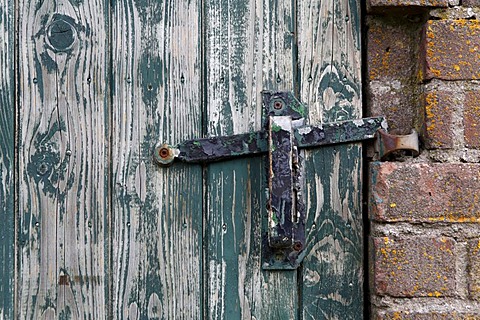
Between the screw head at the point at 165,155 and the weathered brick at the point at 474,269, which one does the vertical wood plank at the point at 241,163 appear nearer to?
the screw head at the point at 165,155

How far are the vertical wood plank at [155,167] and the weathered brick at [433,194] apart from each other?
422 millimetres

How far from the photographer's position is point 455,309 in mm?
1229

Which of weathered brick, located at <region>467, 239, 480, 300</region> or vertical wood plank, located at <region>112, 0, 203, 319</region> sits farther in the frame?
vertical wood plank, located at <region>112, 0, 203, 319</region>

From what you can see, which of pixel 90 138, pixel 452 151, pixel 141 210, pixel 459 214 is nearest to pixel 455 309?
pixel 459 214

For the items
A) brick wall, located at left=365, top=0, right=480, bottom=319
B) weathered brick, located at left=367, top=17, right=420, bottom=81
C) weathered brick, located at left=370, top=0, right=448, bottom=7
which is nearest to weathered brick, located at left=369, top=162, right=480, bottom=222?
brick wall, located at left=365, top=0, right=480, bottom=319

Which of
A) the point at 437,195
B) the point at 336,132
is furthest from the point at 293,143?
the point at 437,195

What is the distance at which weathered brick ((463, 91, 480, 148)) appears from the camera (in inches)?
49.1

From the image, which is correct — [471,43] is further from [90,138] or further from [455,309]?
[90,138]

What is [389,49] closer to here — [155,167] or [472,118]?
[472,118]

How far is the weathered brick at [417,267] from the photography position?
4.02 ft

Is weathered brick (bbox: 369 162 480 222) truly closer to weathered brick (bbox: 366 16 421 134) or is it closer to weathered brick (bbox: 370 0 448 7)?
weathered brick (bbox: 366 16 421 134)

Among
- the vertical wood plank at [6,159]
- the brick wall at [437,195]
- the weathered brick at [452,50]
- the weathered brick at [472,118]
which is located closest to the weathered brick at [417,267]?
the brick wall at [437,195]

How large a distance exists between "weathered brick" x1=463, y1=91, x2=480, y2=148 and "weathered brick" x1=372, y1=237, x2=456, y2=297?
0.70ft

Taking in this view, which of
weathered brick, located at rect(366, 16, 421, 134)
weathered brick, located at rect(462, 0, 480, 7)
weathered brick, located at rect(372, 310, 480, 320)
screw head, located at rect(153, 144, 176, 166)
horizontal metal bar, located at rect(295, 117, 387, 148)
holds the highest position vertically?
weathered brick, located at rect(462, 0, 480, 7)
